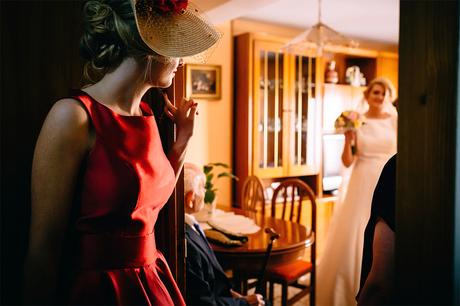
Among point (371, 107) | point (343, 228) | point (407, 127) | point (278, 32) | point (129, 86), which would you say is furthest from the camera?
point (278, 32)

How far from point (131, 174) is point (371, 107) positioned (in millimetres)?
2886

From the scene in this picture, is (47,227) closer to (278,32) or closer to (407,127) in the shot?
(407,127)

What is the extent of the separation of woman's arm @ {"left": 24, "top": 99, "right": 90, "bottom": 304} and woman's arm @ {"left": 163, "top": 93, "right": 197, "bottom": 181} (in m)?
0.33

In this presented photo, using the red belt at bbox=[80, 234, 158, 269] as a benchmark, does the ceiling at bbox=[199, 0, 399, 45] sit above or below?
above

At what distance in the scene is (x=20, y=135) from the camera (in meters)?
0.95

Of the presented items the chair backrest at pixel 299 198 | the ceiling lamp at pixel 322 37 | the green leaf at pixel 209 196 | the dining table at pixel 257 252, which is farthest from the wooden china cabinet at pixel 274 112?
the dining table at pixel 257 252

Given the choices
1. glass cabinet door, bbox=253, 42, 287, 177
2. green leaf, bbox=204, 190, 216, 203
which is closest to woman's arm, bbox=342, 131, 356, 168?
glass cabinet door, bbox=253, 42, 287, 177

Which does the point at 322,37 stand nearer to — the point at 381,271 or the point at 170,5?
the point at 170,5

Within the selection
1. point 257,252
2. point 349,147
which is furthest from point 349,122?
point 257,252

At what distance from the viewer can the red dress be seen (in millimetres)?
866

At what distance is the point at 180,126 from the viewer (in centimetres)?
116

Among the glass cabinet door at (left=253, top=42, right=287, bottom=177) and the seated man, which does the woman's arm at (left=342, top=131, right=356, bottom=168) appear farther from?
the seated man

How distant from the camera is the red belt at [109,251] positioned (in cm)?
90

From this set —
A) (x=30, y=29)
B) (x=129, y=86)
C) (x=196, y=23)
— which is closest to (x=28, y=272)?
(x=129, y=86)
